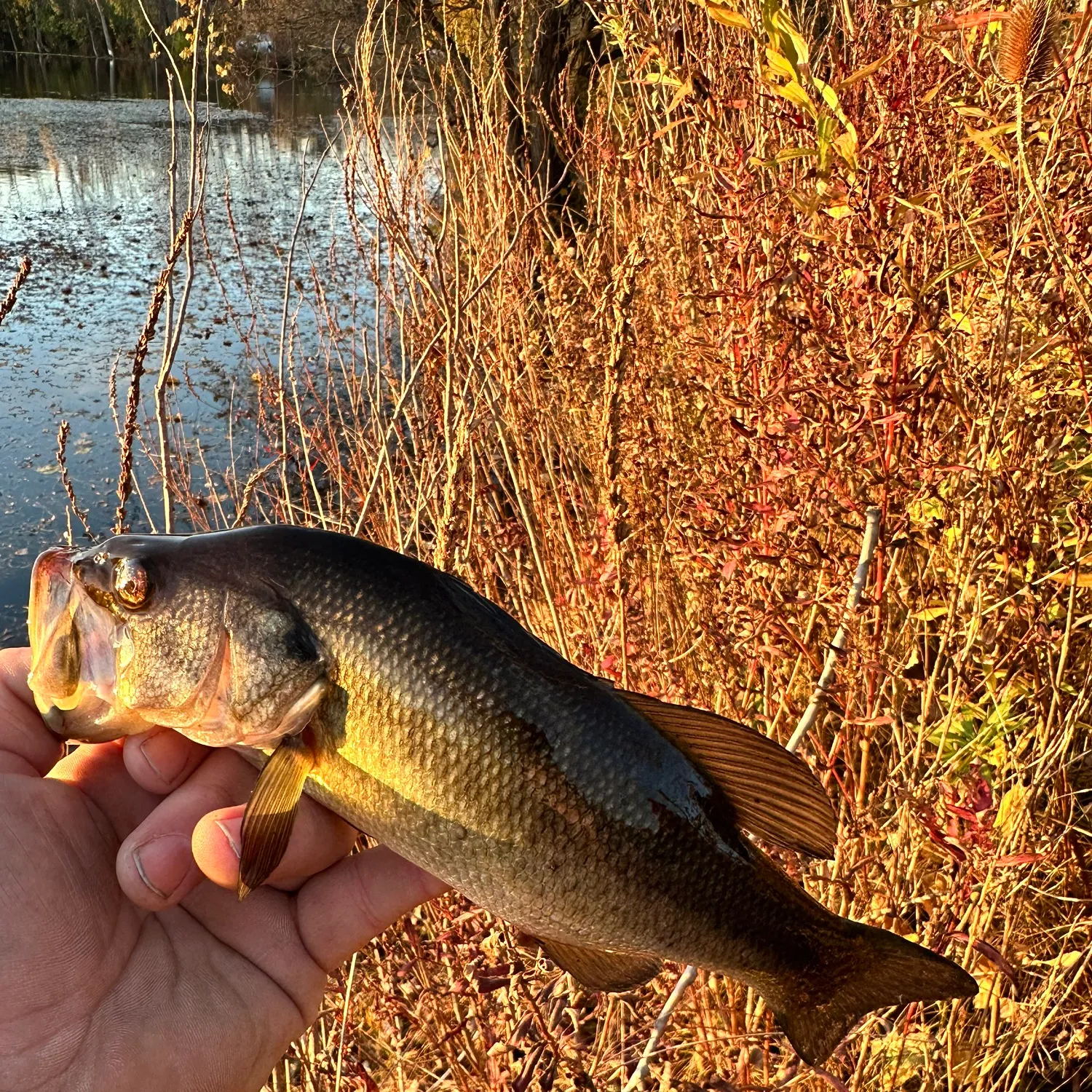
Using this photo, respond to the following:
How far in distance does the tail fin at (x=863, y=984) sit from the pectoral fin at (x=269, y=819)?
0.90m

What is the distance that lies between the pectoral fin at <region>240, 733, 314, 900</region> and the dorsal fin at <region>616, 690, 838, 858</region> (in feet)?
1.88

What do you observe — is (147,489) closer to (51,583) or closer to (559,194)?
(559,194)

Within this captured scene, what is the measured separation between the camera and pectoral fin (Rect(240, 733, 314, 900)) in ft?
5.28

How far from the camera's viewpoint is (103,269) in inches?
555

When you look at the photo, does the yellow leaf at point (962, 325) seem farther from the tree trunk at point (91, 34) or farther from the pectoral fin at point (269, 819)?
the tree trunk at point (91, 34)

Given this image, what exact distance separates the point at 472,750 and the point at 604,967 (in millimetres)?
477

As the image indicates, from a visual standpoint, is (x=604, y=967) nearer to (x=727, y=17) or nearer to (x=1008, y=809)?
(x=1008, y=809)

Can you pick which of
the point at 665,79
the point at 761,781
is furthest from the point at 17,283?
the point at 761,781

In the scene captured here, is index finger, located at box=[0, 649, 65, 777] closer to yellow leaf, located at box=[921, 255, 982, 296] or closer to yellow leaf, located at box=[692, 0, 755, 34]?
yellow leaf, located at box=[692, 0, 755, 34]

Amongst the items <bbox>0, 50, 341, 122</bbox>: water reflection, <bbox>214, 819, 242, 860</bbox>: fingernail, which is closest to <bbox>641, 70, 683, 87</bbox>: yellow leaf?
<bbox>214, 819, 242, 860</bbox>: fingernail

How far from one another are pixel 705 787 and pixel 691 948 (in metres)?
0.26

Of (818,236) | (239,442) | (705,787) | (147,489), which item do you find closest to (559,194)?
(239,442)

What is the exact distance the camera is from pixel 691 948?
165cm

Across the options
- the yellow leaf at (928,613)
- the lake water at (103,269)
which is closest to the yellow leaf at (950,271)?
the yellow leaf at (928,613)
